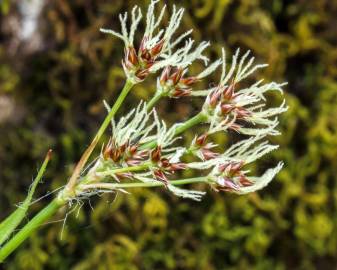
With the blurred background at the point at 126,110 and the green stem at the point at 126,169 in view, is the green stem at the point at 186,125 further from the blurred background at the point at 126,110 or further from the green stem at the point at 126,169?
the blurred background at the point at 126,110

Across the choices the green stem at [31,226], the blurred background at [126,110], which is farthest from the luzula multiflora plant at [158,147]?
the blurred background at [126,110]

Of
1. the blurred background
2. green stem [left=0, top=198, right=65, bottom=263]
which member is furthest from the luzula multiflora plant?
the blurred background

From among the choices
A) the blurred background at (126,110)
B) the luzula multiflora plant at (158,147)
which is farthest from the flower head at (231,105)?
the blurred background at (126,110)

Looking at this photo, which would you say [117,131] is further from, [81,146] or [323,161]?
[323,161]

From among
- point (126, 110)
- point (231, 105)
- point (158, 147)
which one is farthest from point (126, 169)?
point (126, 110)

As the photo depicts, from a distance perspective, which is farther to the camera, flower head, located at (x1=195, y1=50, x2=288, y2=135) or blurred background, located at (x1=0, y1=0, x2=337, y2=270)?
blurred background, located at (x1=0, y1=0, x2=337, y2=270)

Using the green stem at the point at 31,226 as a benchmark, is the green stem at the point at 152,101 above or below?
above

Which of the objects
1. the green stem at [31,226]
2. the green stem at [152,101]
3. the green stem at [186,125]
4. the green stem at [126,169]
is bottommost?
the green stem at [31,226]

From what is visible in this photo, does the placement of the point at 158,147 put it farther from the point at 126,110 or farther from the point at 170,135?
the point at 126,110

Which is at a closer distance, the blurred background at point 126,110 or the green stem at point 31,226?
the green stem at point 31,226

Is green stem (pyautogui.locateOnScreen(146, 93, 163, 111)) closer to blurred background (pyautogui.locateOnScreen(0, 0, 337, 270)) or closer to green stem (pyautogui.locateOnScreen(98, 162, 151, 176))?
green stem (pyautogui.locateOnScreen(98, 162, 151, 176))
